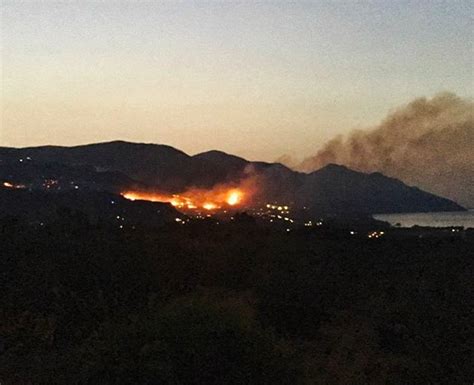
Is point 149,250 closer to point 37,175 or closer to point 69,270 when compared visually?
point 69,270

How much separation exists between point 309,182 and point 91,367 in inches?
5187

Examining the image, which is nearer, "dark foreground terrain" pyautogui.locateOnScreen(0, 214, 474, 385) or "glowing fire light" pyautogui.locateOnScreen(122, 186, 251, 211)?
"dark foreground terrain" pyautogui.locateOnScreen(0, 214, 474, 385)

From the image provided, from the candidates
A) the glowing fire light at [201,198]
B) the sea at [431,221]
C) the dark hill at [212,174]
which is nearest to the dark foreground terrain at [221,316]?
the sea at [431,221]

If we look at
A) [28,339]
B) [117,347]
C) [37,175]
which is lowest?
[28,339]

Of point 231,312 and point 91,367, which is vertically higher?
point 231,312

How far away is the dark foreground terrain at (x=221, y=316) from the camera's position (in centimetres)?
936

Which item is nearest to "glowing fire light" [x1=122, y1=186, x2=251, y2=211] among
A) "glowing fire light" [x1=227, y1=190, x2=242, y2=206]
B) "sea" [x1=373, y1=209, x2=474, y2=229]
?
"glowing fire light" [x1=227, y1=190, x2=242, y2=206]

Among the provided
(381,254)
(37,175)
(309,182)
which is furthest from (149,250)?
(309,182)

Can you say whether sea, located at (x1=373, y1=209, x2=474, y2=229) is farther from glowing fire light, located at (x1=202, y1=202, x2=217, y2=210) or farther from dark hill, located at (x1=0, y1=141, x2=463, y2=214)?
glowing fire light, located at (x1=202, y1=202, x2=217, y2=210)

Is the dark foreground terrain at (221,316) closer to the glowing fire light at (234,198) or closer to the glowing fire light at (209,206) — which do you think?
the glowing fire light at (209,206)

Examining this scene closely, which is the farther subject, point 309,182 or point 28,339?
point 309,182

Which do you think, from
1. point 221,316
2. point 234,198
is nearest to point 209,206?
point 234,198

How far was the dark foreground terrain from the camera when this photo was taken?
936 cm

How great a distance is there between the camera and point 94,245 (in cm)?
2117
